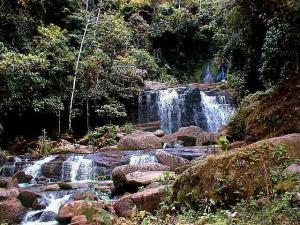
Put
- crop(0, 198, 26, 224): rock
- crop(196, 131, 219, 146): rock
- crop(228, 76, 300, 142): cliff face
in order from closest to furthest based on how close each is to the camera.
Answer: crop(228, 76, 300, 142): cliff face
crop(0, 198, 26, 224): rock
crop(196, 131, 219, 146): rock

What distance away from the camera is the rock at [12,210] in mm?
9062

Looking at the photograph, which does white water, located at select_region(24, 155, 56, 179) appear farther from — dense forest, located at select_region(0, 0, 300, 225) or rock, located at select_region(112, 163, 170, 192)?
rock, located at select_region(112, 163, 170, 192)

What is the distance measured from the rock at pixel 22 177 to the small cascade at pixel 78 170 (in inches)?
47.1

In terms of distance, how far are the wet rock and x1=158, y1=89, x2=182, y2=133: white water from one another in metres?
12.0

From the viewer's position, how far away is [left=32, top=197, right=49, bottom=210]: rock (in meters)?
9.86

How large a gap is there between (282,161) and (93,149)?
501 inches

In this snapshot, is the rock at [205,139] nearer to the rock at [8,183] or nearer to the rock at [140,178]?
the rock at [140,178]

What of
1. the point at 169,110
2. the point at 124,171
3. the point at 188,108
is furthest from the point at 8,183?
the point at 188,108

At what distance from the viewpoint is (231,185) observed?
18.4ft

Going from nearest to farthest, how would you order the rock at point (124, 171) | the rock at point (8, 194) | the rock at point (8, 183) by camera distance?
1. the rock at point (8, 194)
2. the rock at point (124, 171)
3. the rock at point (8, 183)

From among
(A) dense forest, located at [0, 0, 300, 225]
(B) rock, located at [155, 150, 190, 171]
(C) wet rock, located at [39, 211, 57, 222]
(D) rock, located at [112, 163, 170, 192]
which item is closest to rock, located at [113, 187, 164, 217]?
(A) dense forest, located at [0, 0, 300, 225]

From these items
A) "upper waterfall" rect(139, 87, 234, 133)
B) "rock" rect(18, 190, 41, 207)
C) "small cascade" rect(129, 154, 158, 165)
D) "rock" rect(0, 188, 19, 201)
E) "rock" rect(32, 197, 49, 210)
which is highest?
"upper waterfall" rect(139, 87, 234, 133)

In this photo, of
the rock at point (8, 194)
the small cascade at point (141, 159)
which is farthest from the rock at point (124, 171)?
the rock at point (8, 194)

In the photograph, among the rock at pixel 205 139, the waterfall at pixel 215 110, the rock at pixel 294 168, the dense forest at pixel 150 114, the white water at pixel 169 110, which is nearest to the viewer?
the rock at pixel 294 168
